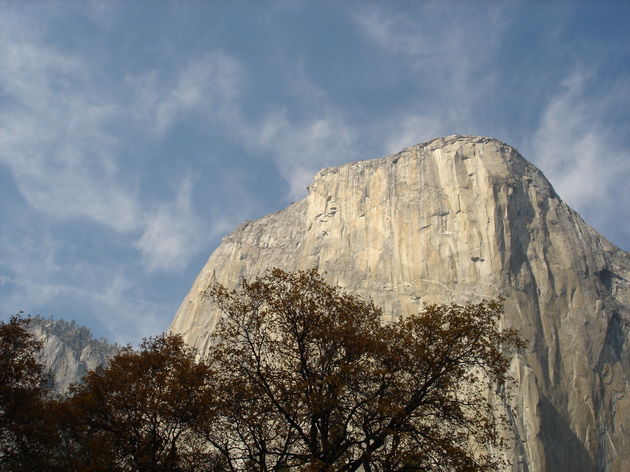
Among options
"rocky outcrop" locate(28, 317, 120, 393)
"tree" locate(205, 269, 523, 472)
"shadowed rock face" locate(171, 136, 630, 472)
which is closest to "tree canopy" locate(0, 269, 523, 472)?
"tree" locate(205, 269, 523, 472)

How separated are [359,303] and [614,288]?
51.1 metres

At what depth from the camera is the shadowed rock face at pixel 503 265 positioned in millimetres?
49594

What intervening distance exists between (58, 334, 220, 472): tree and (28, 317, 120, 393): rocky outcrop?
3110 inches

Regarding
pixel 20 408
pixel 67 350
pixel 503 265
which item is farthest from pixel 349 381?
pixel 67 350

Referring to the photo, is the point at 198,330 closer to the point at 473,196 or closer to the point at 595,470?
the point at 473,196

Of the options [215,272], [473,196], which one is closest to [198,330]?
[215,272]

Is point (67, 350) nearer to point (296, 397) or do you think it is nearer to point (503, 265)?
point (503, 265)

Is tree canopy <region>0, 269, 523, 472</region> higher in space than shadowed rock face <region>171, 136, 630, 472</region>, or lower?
lower

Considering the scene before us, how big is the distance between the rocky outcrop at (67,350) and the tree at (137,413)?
7901cm

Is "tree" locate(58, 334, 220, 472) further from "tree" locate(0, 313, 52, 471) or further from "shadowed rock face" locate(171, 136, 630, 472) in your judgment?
"shadowed rock face" locate(171, 136, 630, 472)

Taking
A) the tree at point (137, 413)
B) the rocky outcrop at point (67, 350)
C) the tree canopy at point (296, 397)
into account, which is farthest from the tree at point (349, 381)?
the rocky outcrop at point (67, 350)

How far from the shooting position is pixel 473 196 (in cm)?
6562

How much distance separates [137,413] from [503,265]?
152ft

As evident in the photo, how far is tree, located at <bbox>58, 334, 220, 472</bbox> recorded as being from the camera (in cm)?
1886
